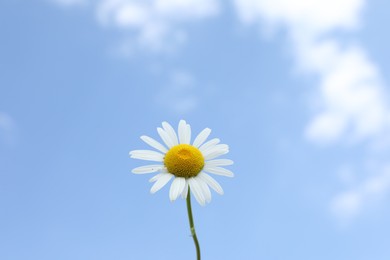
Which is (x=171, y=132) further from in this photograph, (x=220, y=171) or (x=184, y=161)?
(x=220, y=171)

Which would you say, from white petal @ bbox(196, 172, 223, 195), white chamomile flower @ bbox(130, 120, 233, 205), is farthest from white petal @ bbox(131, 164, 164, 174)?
white petal @ bbox(196, 172, 223, 195)

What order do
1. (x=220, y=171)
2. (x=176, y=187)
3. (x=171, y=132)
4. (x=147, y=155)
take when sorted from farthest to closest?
(x=171, y=132)
(x=147, y=155)
(x=220, y=171)
(x=176, y=187)

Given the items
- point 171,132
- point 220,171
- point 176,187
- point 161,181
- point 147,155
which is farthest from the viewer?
point 171,132

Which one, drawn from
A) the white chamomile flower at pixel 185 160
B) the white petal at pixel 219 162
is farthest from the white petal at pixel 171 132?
the white petal at pixel 219 162

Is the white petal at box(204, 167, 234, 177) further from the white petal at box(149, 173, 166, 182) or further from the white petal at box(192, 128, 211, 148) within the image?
the white petal at box(149, 173, 166, 182)

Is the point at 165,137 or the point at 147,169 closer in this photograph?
the point at 147,169

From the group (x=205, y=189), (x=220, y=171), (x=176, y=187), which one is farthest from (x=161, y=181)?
(x=220, y=171)

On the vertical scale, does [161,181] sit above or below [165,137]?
below

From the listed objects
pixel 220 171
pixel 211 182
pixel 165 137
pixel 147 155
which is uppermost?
pixel 165 137
